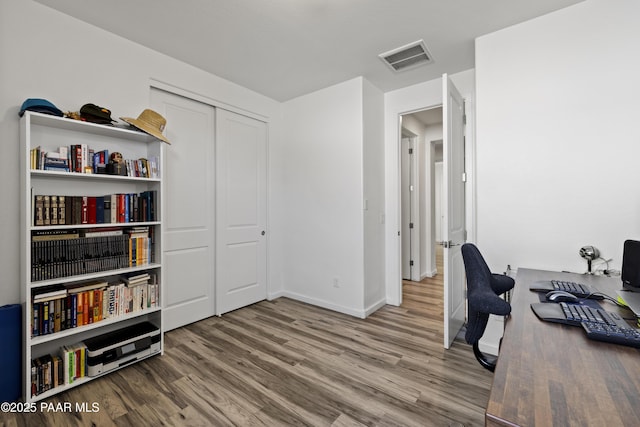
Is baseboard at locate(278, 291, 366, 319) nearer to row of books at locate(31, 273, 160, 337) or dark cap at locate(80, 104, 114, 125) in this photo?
row of books at locate(31, 273, 160, 337)


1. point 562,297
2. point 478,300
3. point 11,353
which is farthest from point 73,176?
point 562,297

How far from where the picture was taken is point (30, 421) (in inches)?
65.6

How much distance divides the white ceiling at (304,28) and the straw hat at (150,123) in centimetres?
67

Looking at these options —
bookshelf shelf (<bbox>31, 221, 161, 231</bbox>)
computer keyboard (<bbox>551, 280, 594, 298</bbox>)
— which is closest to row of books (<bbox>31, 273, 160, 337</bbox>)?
bookshelf shelf (<bbox>31, 221, 161, 231</bbox>)

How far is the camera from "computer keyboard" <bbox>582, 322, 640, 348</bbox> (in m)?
0.94

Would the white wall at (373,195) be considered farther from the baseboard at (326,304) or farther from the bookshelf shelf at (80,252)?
the bookshelf shelf at (80,252)

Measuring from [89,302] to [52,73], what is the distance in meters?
1.70

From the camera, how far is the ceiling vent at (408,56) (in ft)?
8.51

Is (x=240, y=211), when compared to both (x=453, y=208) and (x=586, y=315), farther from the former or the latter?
(x=586, y=315)

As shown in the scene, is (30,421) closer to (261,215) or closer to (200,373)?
(200,373)

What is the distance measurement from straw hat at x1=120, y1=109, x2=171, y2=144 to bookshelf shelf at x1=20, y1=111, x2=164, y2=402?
83mm

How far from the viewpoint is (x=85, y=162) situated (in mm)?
2070

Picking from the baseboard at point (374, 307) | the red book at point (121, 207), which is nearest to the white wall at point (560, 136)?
the baseboard at point (374, 307)

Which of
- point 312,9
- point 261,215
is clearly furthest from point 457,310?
point 312,9
